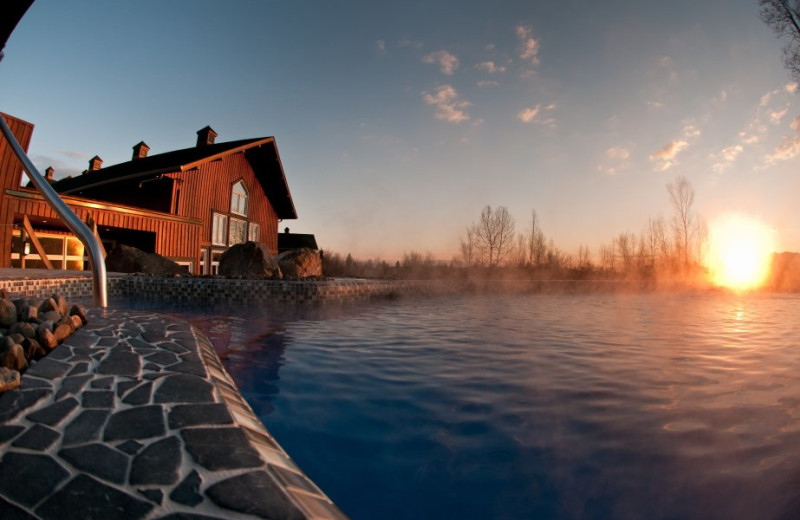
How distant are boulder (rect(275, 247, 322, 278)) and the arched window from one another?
5861 millimetres

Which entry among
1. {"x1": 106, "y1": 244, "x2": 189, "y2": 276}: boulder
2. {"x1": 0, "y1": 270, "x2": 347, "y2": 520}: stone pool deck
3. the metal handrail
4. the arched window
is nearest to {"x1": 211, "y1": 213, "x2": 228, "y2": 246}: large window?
the arched window

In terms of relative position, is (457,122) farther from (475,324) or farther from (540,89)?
(475,324)

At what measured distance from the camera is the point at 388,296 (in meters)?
13.3

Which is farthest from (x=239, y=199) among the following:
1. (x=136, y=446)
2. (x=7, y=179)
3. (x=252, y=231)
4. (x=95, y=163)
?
(x=136, y=446)

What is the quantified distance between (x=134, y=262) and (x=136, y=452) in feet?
45.6

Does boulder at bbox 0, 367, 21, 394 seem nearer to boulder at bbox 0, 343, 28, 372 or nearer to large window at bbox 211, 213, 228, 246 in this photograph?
boulder at bbox 0, 343, 28, 372

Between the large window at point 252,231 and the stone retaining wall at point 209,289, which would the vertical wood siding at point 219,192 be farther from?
the stone retaining wall at point 209,289

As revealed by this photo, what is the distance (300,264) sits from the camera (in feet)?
45.3

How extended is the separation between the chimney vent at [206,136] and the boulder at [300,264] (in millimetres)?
11787

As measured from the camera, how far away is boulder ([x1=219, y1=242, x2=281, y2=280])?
12.4 metres

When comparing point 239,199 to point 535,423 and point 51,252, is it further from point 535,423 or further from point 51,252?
point 535,423

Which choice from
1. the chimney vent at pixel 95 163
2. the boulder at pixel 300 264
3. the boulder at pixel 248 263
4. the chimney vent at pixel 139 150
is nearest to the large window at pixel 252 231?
the boulder at pixel 300 264

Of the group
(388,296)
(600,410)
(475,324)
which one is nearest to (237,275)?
(388,296)

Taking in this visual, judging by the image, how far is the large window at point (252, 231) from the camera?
Answer: 19648mm
